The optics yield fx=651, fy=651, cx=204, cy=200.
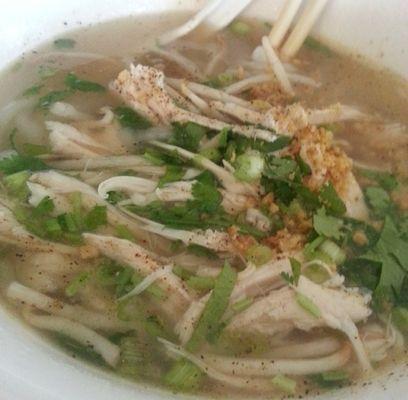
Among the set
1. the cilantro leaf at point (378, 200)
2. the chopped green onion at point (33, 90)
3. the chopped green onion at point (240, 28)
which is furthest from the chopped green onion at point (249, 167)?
the chopped green onion at point (240, 28)

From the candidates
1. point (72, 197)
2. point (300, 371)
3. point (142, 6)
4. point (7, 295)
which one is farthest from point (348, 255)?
point (142, 6)

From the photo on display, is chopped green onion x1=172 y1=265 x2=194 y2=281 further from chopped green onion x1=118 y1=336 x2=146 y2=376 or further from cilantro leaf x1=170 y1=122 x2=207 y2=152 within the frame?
cilantro leaf x1=170 y1=122 x2=207 y2=152

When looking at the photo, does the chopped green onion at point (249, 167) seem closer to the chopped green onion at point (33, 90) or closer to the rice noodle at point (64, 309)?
the rice noodle at point (64, 309)

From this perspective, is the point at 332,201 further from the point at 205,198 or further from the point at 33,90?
the point at 33,90

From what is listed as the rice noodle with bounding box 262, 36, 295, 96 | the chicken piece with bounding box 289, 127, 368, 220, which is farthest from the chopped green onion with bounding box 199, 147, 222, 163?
the rice noodle with bounding box 262, 36, 295, 96

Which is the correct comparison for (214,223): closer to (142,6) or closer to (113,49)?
(113,49)

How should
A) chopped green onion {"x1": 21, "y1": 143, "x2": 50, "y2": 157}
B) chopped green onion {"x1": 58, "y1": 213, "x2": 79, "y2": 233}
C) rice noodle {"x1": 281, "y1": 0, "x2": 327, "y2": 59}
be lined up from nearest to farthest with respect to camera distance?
chopped green onion {"x1": 58, "y1": 213, "x2": 79, "y2": 233}
chopped green onion {"x1": 21, "y1": 143, "x2": 50, "y2": 157}
rice noodle {"x1": 281, "y1": 0, "x2": 327, "y2": 59}

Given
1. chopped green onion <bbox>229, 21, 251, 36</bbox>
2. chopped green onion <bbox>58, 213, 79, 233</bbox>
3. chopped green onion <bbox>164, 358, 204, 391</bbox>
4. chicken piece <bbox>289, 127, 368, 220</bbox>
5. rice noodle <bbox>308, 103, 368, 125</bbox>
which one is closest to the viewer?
chopped green onion <bbox>164, 358, 204, 391</bbox>
